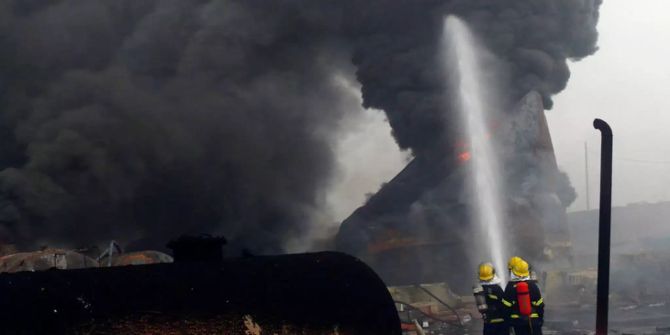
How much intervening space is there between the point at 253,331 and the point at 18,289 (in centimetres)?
114

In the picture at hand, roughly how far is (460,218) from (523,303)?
20.6 m

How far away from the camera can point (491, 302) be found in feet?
24.5

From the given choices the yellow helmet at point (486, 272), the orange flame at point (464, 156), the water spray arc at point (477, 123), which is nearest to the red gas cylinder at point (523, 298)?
the yellow helmet at point (486, 272)

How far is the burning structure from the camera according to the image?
26.8 metres

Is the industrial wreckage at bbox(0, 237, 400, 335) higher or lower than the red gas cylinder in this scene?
lower

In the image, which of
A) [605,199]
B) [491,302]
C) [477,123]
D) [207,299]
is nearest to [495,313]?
[491,302]

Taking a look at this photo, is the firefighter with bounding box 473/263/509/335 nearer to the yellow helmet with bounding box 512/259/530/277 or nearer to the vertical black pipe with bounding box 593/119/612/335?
the yellow helmet with bounding box 512/259/530/277

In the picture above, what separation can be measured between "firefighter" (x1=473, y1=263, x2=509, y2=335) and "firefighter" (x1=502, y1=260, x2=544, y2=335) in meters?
0.12

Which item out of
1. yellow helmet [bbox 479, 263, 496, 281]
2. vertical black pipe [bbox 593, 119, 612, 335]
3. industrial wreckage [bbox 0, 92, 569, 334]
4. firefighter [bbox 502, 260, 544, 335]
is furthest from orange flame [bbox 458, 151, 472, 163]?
industrial wreckage [bbox 0, 92, 569, 334]

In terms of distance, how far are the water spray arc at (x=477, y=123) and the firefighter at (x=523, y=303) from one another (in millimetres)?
18697

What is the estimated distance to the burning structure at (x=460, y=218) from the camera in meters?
26.8

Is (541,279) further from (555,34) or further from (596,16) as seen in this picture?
(596,16)

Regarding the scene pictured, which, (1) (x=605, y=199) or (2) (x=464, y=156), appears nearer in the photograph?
(1) (x=605, y=199)

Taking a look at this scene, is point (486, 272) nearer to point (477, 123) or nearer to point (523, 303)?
point (523, 303)
